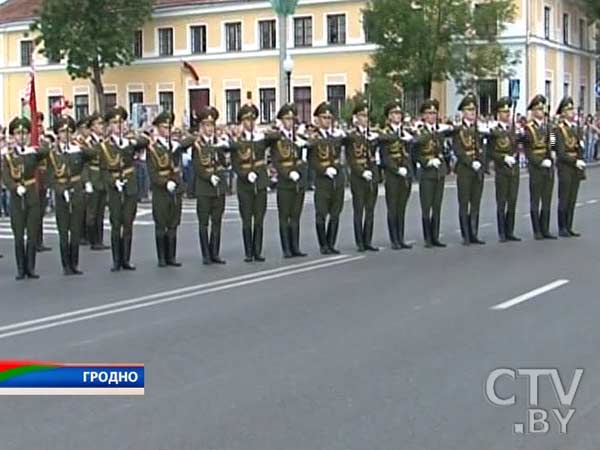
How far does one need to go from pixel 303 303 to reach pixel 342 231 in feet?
26.9

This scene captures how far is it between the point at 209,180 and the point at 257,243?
1040mm

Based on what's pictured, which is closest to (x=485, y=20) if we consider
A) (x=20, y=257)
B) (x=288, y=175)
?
(x=288, y=175)

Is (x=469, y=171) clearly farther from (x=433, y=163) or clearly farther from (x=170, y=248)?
(x=170, y=248)

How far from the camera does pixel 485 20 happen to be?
159ft

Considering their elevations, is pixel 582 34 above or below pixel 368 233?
above

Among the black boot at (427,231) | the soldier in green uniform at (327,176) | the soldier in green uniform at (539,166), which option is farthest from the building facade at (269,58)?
the soldier in green uniform at (327,176)

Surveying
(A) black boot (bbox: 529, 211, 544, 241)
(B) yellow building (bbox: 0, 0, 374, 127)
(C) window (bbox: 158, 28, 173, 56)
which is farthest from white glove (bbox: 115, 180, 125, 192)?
(C) window (bbox: 158, 28, 173, 56)

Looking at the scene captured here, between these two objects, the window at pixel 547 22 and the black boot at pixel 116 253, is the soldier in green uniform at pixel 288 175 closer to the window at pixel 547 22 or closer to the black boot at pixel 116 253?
the black boot at pixel 116 253

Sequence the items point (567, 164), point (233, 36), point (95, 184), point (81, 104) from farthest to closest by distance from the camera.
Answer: point (81, 104) → point (233, 36) → point (567, 164) → point (95, 184)

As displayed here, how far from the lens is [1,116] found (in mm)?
74125

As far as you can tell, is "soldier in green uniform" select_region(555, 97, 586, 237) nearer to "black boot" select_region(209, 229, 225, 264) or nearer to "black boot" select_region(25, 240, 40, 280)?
"black boot" select_region(209, 229, 225, 264)

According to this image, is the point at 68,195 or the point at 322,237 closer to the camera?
the point at 68,195

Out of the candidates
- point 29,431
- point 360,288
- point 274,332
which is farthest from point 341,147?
point 29,431

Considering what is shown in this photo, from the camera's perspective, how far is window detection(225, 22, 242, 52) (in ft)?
206
